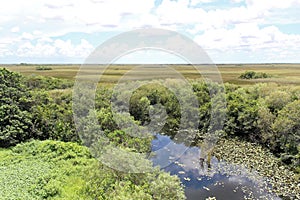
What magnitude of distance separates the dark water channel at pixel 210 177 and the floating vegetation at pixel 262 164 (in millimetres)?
498

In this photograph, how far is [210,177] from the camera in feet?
71.4

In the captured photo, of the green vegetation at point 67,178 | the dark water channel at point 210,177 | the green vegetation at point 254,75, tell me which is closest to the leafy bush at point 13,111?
the green vegetation at point 67,178

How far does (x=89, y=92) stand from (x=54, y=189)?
450 inches

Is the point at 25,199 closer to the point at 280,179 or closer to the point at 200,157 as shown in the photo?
the point at 200,157

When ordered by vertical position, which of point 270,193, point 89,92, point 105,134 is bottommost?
point 270,193

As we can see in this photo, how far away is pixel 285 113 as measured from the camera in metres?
25.4

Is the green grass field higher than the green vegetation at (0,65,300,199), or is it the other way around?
the green grass field

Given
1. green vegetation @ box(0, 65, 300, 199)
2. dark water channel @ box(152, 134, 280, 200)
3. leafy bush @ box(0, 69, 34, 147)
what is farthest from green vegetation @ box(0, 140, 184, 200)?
dark water channel @ box(152, 134, 280, 200)

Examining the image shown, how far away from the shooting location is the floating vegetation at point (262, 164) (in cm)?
1958

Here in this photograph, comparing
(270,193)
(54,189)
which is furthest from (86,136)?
(270,193)

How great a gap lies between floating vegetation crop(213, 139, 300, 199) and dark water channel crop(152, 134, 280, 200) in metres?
0.50

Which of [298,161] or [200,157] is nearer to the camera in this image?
[298,161]

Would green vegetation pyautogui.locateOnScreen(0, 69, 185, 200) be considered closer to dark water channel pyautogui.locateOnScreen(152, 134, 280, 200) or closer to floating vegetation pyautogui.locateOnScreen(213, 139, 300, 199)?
dark water channel pyautogui.locateOnScreen(152, 134, 280, 200)

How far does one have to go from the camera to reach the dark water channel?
19.2 metres
